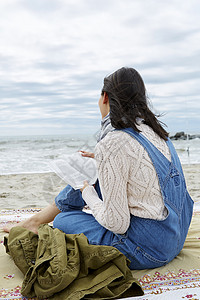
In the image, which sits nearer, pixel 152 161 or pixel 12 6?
pixel 152 161

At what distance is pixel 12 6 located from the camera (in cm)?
1420

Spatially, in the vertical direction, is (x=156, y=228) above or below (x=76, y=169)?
below

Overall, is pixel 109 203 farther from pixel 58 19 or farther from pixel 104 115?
pixel 58 19

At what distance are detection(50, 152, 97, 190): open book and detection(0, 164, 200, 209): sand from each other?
6.73 feet

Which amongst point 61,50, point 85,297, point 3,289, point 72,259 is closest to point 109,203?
point 72,259

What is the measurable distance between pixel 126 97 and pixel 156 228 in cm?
63

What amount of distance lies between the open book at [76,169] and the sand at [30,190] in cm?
205

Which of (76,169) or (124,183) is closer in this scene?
(124,183)

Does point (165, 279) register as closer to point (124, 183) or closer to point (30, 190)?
point (124, 183)

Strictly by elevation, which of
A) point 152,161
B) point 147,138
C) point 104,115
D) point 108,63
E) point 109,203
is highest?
point 108,63

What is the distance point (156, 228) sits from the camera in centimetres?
158

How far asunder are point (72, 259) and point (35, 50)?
20.0 metres

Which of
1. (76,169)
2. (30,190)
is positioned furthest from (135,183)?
(30,190)

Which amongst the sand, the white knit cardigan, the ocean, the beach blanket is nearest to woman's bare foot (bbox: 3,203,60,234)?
the beach blanket
